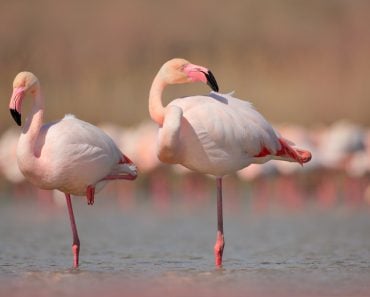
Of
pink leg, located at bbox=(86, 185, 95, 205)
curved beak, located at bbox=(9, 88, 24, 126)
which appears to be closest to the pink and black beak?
pink leg, located at bbox=(86, 185, 95, 205)

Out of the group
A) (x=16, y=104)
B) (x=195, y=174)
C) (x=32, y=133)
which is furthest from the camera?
(x=195, y=174)

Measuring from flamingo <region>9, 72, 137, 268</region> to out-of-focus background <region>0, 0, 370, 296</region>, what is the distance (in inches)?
24.6

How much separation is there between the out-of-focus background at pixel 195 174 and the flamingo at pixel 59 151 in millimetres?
624

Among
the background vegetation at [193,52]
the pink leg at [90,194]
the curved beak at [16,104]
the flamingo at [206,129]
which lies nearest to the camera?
the curved beak at [16,104]

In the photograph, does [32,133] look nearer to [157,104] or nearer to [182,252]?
[157,104]

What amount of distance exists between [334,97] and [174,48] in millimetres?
6348

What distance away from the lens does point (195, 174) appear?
17312 mm

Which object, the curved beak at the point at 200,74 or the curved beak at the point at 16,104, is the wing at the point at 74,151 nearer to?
the curved beak at the point at 16,104

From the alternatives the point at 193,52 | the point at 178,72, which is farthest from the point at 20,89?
the point at 193,52

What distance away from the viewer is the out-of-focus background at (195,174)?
7836mm

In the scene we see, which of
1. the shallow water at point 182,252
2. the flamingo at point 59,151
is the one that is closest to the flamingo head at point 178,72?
the flamingo at point 59,151

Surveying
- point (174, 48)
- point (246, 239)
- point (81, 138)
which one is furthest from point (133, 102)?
point (81, 138)

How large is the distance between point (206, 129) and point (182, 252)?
1689 millimetres

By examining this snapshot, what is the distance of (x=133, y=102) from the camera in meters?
26.9
